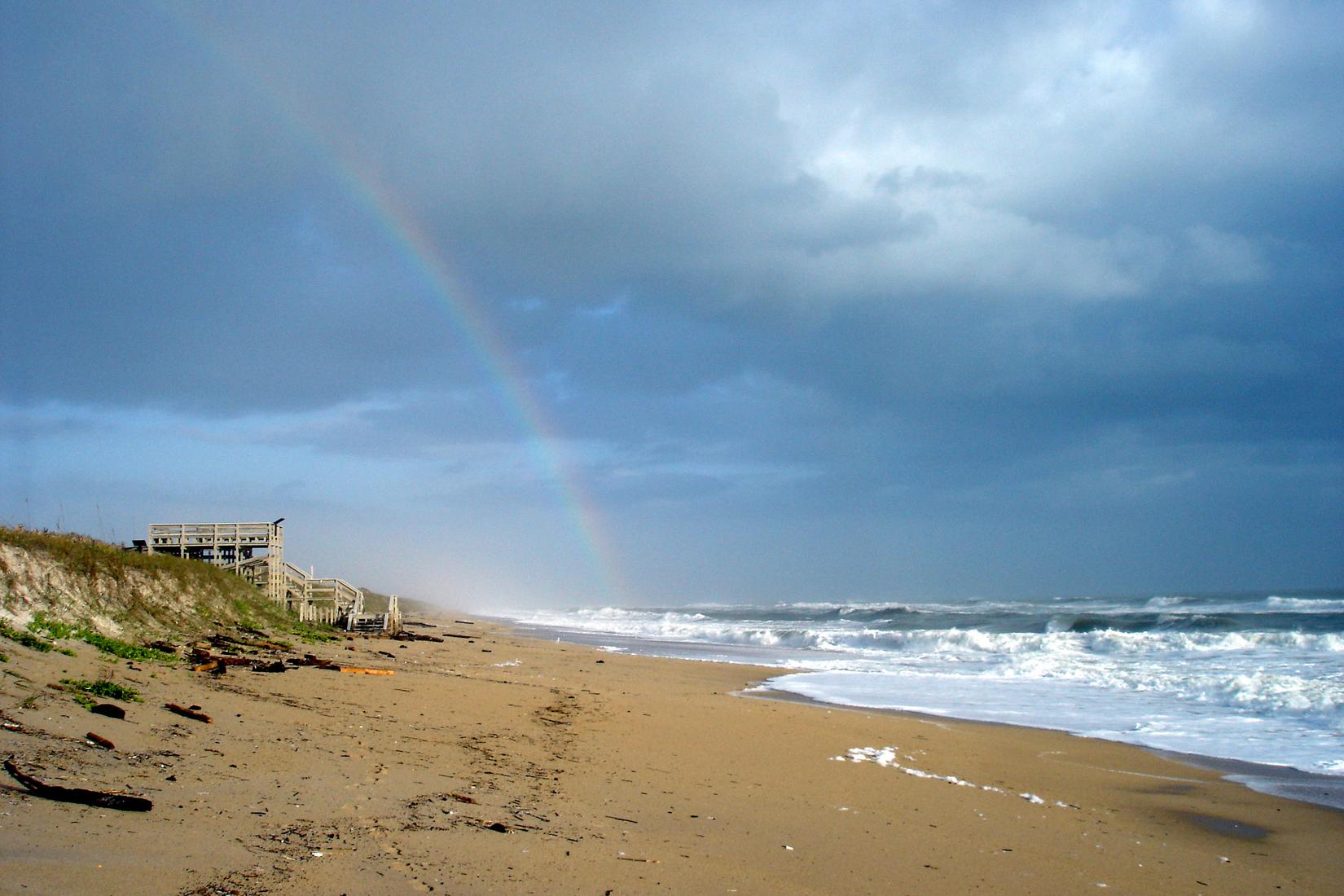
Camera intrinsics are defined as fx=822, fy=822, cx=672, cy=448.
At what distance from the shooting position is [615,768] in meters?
9.18

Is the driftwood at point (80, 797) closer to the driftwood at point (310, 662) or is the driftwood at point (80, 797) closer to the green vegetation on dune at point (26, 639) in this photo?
the green vegetation on dune at point (26, 639)

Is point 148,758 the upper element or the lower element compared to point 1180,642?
upper

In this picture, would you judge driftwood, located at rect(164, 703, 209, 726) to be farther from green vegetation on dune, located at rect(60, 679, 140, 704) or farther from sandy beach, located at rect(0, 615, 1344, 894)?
green vegetation on dune, located at rect(60, 679, 140, 704)

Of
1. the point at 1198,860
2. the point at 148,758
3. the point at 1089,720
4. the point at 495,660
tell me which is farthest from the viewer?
the point at 495,660

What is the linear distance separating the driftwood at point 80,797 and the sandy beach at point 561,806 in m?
0.09

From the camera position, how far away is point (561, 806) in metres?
7.24

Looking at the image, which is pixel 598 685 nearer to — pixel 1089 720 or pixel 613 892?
pixel 1089 720

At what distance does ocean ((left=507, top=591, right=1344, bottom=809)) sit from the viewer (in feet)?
43.8

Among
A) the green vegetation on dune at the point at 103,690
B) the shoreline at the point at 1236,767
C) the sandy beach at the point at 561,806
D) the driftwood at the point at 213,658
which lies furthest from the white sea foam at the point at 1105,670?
the green vegetation on dune at the point at 103,690

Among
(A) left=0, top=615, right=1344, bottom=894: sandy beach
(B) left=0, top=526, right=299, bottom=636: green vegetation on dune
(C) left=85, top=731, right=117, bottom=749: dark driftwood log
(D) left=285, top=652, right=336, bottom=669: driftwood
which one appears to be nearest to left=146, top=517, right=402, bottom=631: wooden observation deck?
(B) left=0, top=526, right=299, bottom=636: green vegetation on dune

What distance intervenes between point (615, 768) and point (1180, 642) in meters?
30.2

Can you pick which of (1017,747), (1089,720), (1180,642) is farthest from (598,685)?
(1180,642)

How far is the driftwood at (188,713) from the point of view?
8422mm

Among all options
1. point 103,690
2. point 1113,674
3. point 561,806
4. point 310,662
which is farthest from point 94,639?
point 1113,674
